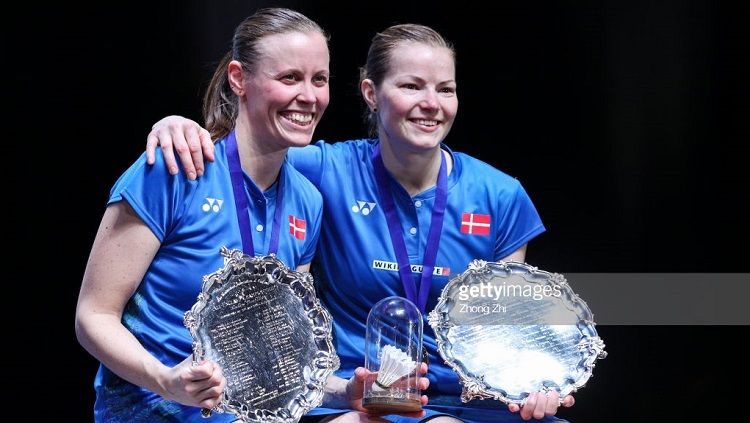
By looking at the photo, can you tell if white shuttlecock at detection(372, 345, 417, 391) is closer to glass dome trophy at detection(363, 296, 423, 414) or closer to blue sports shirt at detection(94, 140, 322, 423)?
glass dome trophy at detection(363, 296, 423, 414)

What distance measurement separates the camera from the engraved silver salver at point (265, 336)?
2.61 m

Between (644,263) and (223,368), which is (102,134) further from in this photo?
(644,263)

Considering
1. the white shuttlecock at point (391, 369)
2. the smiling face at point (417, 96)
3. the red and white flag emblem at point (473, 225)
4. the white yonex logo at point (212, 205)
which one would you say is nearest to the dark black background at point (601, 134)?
the smiling face at point (417, 96)

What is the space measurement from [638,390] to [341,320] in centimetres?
163

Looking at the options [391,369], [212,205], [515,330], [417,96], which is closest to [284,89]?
[212,205]

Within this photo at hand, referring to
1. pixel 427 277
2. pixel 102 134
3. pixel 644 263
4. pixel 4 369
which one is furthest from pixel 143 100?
pixel 644 263

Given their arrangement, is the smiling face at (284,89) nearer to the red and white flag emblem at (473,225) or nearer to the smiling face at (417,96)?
the smiling face at (417,96)

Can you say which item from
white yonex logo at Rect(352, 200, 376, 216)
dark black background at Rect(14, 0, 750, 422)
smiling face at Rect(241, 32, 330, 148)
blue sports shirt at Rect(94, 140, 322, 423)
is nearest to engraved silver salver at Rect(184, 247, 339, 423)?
blue sports shirt at Rect(94, 140, 322, 423)

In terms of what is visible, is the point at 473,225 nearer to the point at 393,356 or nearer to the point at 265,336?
the point at 393,356

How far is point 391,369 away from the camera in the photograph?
9.02 feet

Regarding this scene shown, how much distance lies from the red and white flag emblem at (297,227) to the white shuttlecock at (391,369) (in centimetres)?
38

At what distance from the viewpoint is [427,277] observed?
10.1ft

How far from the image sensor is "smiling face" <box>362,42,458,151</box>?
3.13 meters

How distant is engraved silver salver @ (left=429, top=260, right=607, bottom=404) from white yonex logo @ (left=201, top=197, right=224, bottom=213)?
1.98 ft
